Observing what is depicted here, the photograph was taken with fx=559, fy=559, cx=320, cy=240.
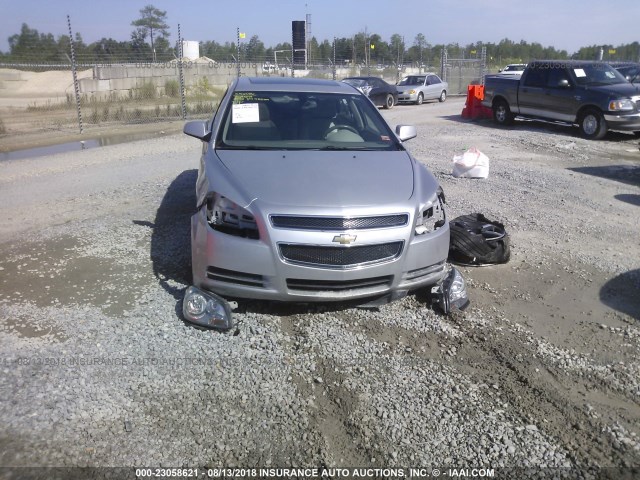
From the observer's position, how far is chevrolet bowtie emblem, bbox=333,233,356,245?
388 centimetres

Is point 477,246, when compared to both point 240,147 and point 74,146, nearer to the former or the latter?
point 240,147

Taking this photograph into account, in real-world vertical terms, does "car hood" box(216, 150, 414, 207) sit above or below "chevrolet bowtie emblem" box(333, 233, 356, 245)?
above

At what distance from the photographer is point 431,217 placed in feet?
Result: 14.3

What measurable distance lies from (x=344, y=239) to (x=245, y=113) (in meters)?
2.17

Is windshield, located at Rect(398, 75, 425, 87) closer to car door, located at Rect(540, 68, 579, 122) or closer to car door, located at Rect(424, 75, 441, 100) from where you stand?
car door, located at Rect(424, 75, 441, 100)

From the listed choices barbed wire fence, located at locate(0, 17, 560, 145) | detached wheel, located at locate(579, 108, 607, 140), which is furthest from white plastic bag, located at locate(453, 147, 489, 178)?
barbed wire fence, located at locate(0, 17, 560, 145)

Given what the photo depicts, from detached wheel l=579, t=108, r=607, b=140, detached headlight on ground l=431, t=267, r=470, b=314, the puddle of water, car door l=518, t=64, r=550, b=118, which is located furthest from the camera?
car door l=518, t=64, r=550, b=118

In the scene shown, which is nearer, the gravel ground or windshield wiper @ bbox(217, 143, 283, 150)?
the gravel ground

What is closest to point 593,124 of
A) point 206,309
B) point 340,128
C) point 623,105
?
point 623,105

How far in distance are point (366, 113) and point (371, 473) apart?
393 centimetres

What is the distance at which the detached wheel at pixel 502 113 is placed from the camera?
58.4ft

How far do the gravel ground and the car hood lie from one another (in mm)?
983

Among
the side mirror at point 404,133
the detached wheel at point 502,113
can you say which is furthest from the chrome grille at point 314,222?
the detached wheel at point 502,113

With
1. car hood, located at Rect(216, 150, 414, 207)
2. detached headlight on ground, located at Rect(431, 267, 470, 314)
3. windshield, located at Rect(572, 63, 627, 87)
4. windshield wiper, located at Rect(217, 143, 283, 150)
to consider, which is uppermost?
windshield, located at Rect(572, 63, 627, 87)
